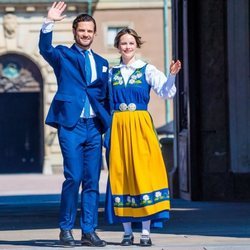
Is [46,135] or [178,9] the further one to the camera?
[46,135]

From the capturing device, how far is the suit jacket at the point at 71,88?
9.56 metres

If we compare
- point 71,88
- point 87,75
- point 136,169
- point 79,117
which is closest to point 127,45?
point 87,75

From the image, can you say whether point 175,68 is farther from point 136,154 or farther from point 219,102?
point 219,102

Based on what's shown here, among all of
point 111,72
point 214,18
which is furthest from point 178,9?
point 111,72

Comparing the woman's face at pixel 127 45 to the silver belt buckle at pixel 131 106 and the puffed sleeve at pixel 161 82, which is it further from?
the silver belt buckle at pixel 131 106

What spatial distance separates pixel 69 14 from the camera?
134 feet

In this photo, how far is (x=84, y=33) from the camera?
9648 mm

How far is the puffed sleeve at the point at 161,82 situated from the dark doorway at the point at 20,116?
3085 cm

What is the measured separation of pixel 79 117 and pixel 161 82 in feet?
2.27

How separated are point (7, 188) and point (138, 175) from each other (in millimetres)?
18992

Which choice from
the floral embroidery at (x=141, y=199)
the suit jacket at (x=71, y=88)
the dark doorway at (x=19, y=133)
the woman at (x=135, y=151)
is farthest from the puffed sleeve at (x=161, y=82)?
the dark doorway at (x=19, y=133)

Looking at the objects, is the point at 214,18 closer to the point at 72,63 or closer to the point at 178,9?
the point at 178,9

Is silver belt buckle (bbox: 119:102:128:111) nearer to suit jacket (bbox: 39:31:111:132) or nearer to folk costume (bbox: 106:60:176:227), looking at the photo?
folk costume (bbox: 106:60:176:227)

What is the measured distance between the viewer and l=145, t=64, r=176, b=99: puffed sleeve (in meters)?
9.62
